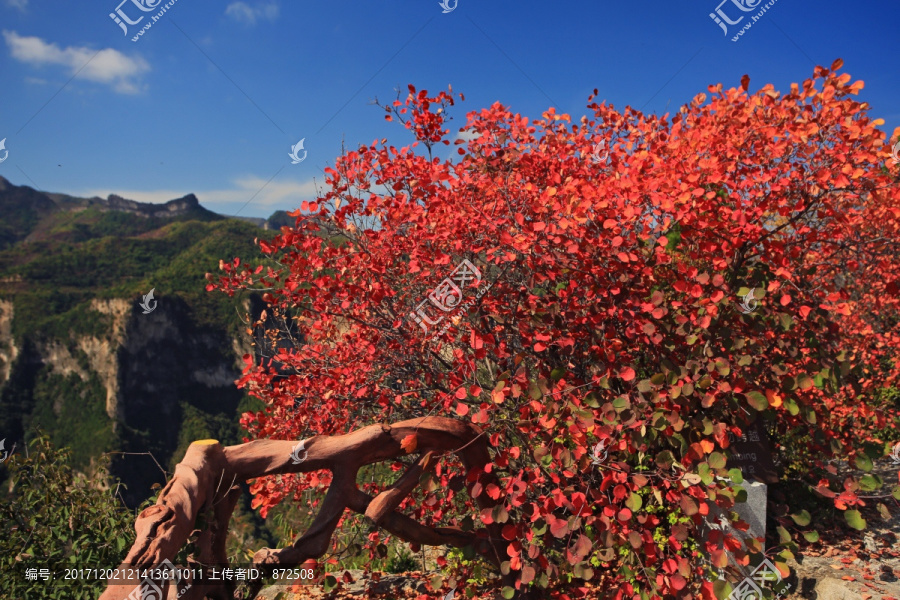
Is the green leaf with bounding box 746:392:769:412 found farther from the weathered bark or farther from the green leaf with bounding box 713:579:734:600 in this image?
the weathered bark

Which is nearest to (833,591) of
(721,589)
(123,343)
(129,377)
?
(721,589)

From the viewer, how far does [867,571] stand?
3.78 metres

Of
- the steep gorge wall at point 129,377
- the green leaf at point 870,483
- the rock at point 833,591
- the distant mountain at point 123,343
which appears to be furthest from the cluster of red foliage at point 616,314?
the steep gorge wall at point 129,377

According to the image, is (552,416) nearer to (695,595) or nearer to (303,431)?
(695,595)

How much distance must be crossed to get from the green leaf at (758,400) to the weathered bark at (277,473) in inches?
49.8

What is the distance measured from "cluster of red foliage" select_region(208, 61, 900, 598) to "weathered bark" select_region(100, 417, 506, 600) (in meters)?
0.14

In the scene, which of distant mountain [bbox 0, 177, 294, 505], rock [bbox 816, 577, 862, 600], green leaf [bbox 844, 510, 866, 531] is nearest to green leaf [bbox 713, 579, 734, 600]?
green leaf [bbox 844, 510, 866, 531]

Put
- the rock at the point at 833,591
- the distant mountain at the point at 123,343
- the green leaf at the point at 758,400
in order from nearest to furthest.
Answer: the green leaf at the point at 758,400 < the rock at the point at 833,591 < the distant mountain at the point at 123,343

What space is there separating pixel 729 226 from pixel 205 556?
2.87 meters

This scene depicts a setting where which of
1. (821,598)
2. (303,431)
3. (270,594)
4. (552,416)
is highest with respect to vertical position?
(552,416)

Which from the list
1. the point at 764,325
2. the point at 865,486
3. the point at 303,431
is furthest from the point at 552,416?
the point at 303,431

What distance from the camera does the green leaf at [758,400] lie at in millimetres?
2588

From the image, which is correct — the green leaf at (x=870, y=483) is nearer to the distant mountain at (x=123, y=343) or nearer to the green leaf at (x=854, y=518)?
the green leaf at (x=854, y=518)

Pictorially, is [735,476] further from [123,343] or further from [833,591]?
[123,343]
